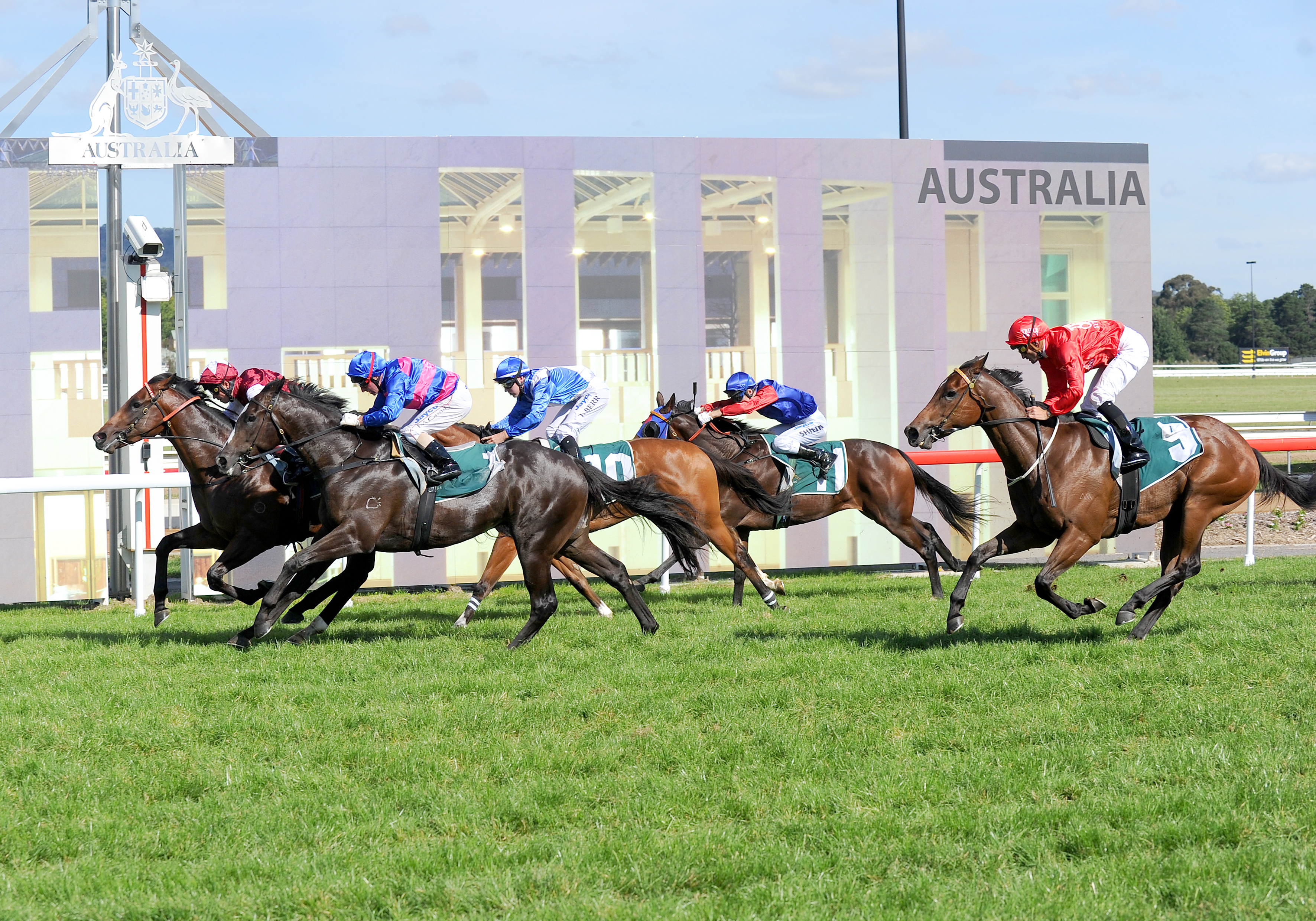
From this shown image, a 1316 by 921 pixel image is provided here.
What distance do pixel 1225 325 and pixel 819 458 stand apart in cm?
7348

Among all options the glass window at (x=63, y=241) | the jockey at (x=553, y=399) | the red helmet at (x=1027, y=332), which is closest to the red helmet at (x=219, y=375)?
the jockey at (x=553, y=399)

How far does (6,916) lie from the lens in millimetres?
3178

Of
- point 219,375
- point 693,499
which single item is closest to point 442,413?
point 693,499

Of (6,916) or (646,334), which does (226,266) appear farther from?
(6,916)

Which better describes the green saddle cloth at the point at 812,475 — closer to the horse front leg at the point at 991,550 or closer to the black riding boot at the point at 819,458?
the black riding boot at the point at 819,458

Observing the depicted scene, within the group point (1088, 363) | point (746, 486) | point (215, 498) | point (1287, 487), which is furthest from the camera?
point (746, 486)

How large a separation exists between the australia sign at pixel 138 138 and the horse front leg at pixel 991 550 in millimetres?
7177

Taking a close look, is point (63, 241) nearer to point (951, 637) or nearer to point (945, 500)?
point (945, 500)

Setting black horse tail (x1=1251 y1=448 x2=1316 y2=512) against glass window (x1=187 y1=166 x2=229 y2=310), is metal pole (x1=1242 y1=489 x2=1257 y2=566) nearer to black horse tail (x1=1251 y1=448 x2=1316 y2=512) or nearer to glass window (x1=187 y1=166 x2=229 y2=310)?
black horse tail (x1=1251 y1=448 x2=1316 y2=512)

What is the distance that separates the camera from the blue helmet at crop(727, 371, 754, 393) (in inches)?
361

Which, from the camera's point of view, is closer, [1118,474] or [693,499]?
[1118,474]

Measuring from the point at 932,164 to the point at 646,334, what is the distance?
3.32m

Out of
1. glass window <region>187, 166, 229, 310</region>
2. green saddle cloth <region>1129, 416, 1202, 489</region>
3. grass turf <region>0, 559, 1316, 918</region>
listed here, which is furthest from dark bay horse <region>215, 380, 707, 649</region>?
glass window <region>187, 166, 229, 310</region>

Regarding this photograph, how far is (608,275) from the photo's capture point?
11414 millimetres
